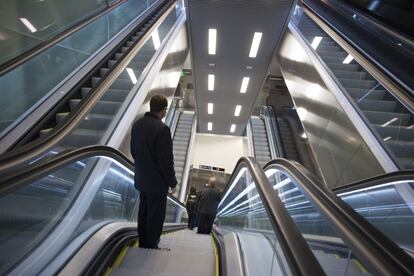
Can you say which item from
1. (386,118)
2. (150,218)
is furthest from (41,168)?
(386,118)

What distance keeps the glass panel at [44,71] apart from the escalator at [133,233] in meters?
1.35

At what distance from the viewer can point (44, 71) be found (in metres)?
3.87

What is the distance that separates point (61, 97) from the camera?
3998 millimetres

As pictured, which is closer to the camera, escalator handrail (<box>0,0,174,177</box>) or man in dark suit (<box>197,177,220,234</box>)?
escalator handrail (<box>0,0,174,177</box>)

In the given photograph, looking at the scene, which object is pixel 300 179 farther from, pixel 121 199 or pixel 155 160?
pixel 121 199

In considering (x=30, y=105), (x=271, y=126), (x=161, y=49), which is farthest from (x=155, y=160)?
(x=271, y=126)

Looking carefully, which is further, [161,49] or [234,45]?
[234,45]

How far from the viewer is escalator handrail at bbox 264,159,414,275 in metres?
0.81

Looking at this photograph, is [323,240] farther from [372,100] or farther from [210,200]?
[210,200]

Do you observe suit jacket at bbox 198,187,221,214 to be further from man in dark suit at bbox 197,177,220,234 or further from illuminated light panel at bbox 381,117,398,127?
illuminated light panel at bbox 381,117,398,127

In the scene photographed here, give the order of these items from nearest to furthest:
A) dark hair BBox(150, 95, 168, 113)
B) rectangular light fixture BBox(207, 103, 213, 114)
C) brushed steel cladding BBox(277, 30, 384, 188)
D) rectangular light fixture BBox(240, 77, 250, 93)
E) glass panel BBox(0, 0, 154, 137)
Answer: dark hair BBox(150, 95, 168, 113) < glass panel BBox(0, 0, 154, 137) < brushed steel cladding BBox(277, 30, 384, 188) < rectangular light fixture BBox(240, 77, 250, 93) < rectangular light fixture BBox(207, 103, 213, 114)

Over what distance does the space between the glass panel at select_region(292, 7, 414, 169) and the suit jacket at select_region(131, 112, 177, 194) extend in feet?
9.19

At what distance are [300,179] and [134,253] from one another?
5.19 feet

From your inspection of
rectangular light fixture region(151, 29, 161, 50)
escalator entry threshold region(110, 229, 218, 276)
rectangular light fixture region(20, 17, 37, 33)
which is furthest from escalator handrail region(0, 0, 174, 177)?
rectangular light fixture region(151, 29, 161, 50)
